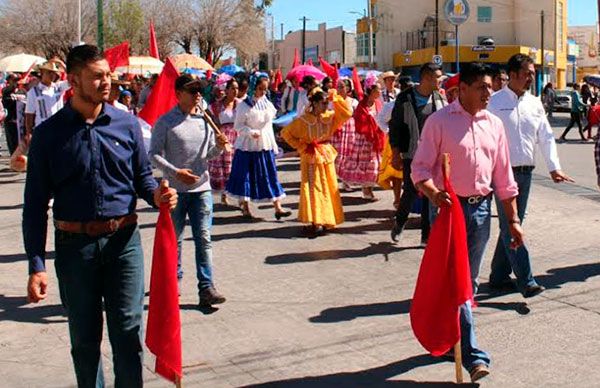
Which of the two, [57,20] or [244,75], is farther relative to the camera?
[57,20]

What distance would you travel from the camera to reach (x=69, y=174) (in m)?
4.36

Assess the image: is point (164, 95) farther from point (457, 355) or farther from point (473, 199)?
point (457, 355)

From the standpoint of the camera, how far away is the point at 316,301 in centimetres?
728

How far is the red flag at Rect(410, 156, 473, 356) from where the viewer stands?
17.1 feet

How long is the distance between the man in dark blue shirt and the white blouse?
6.46 meters

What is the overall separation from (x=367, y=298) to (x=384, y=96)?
865 centimetres

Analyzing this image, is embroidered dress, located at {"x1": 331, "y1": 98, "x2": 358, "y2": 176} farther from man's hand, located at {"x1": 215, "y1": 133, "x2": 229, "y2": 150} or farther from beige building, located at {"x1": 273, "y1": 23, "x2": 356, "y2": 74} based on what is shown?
beige building, located at {"x1": 273, "y1": 23, "x2": 356, "y2": 74}

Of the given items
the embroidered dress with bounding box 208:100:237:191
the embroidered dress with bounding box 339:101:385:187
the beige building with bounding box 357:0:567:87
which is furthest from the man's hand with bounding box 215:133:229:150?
the beige building with bounding box 357:0:567:87

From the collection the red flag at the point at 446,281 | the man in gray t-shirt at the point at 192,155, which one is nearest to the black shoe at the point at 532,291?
the red flag at the point at 446,281

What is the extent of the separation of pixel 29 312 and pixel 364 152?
6.64 metres

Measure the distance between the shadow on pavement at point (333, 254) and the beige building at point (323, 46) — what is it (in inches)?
2738

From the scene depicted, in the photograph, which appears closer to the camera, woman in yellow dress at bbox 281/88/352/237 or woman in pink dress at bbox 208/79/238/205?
woman in yellow dress at bbox 281/88/352/237

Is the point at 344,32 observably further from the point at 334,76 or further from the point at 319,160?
the point at 319,160

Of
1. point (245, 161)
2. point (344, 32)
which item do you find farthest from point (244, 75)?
point (344, 32)
